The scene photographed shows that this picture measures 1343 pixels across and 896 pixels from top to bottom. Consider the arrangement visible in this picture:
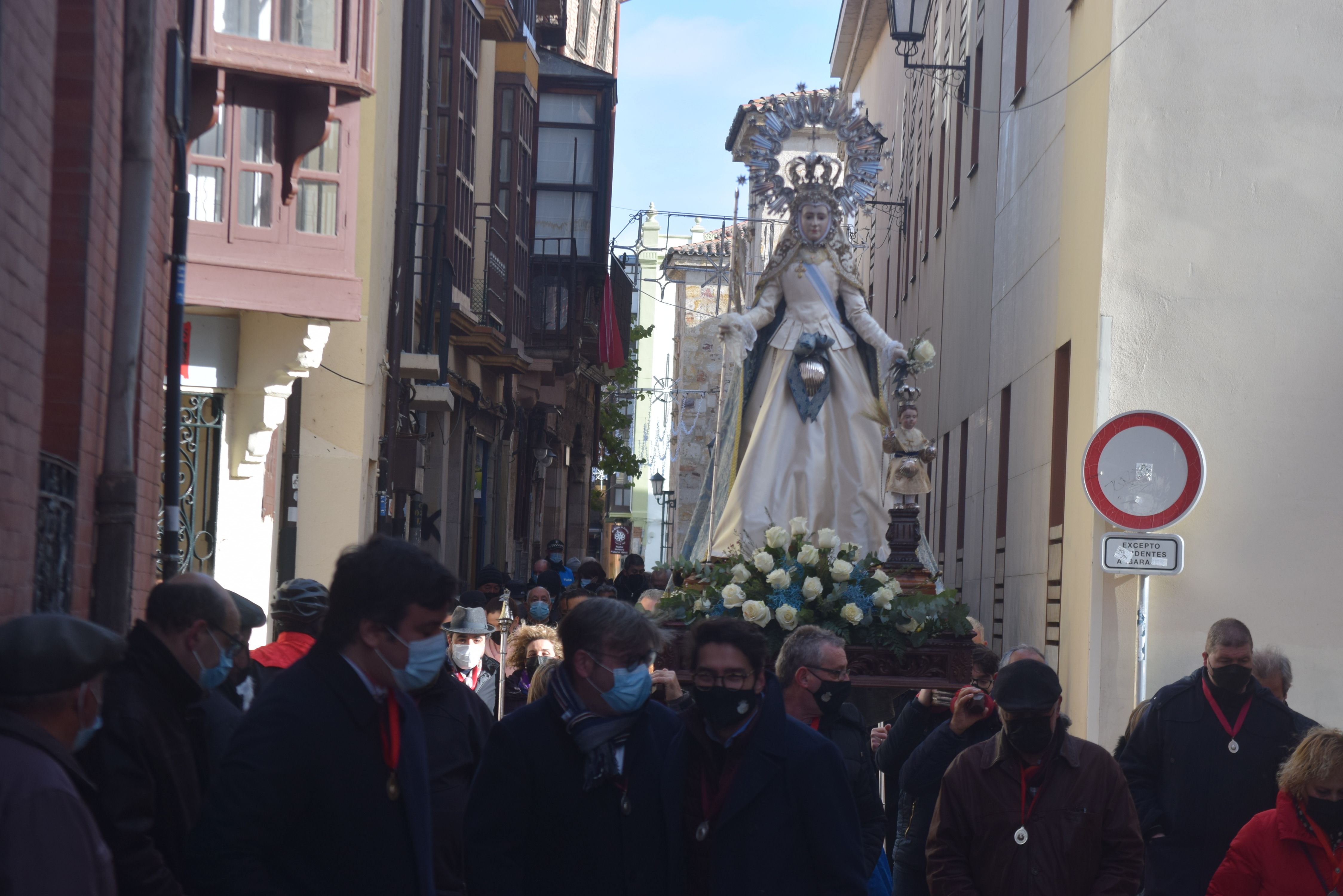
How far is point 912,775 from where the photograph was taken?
6.55 metres

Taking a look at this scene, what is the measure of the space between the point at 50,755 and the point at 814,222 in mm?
10983

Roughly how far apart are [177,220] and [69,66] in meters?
1.96

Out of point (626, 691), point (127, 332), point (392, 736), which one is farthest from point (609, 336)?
point (392, 736)

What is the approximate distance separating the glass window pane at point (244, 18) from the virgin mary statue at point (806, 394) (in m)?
4.30

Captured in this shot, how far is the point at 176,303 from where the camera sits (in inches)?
320

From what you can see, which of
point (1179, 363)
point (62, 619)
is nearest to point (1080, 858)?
point (62, 619)

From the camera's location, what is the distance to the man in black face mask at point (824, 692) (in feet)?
19.1

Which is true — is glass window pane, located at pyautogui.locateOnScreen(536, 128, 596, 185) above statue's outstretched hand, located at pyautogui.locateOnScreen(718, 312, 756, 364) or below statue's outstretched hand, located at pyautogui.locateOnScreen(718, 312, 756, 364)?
above

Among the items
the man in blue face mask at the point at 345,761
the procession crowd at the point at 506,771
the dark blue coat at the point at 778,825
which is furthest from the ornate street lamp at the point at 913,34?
the man in blue face mask at the point at 345,761

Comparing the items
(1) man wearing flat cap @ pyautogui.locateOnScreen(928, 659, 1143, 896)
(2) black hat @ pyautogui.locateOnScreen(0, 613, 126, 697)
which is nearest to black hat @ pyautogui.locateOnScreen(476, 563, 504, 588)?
(1) man wearing flat cap @ pyautogui.locateOnScreen(928, 659, 1143, 896)

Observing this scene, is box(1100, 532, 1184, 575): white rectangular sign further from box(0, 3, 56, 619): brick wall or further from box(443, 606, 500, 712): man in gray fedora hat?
box(0, 3, 56, 619): brick wall

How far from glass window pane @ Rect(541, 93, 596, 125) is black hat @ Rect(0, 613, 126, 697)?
2771 cm

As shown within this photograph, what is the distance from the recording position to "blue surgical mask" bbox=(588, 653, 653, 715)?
436cm

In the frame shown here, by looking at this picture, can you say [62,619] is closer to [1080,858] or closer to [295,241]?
[1080,858]
